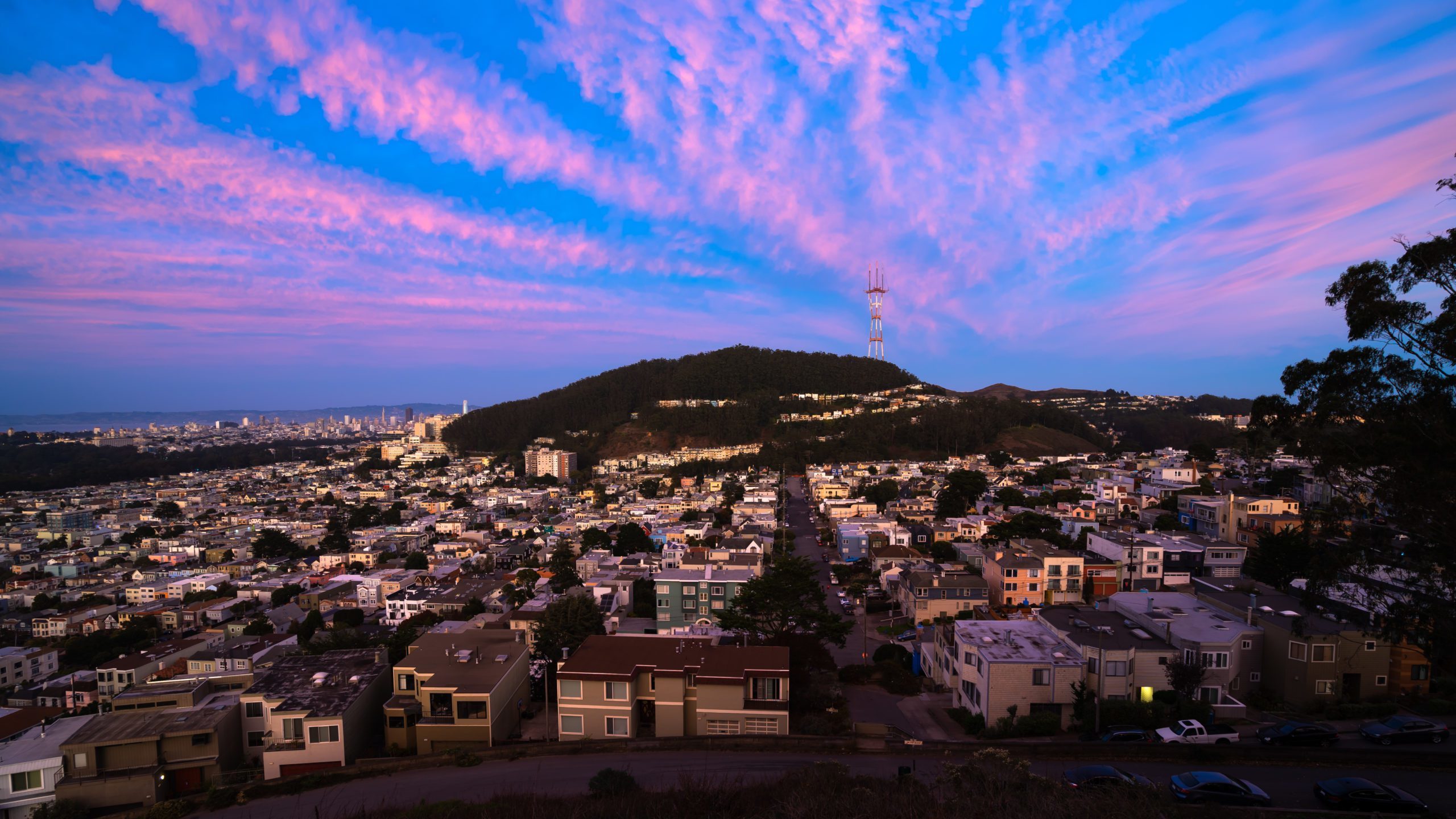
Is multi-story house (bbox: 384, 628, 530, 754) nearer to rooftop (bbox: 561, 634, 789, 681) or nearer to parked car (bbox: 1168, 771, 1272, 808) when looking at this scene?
rooftop (bbox: 561, 634, 789, 681)

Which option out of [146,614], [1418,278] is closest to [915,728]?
[1418,278]

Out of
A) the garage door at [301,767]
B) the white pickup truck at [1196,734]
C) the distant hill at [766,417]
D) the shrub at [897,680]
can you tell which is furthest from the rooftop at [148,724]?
the distant hill at [766,417]

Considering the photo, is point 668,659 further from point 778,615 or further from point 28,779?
point 28,779

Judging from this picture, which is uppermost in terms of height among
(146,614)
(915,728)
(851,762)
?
(851,762)

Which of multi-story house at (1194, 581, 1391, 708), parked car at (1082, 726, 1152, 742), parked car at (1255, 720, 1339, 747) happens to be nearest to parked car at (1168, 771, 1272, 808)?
parked car at (1082, 726, 1152, 742)

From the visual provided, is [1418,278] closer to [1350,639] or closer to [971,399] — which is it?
[1350,639]
